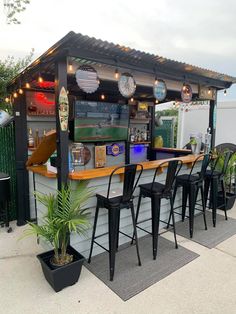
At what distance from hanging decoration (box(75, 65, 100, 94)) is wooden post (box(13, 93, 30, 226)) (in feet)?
5.63

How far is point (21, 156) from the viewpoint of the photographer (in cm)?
397

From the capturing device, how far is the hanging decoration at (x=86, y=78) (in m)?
2.68

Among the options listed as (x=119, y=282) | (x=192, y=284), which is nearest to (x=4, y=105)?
(x=119, y=282)

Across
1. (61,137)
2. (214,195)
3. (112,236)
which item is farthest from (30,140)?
(214,195)

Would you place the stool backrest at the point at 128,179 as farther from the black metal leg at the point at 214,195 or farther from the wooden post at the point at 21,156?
the wooden post at the point at 21,156

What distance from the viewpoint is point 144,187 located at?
310 cm

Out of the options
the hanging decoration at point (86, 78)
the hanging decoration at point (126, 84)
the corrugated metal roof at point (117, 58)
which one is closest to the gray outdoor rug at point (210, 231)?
the hanging decoration at point (126, 84)

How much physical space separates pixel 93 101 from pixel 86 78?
259 cm

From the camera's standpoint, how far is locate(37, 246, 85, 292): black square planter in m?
2.27

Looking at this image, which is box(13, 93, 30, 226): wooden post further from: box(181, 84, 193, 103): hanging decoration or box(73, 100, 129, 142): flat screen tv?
box(181, 84, 193, 103): hanging decoration

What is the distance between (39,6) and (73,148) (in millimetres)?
4760

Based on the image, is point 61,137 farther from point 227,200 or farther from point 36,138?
point 227,200

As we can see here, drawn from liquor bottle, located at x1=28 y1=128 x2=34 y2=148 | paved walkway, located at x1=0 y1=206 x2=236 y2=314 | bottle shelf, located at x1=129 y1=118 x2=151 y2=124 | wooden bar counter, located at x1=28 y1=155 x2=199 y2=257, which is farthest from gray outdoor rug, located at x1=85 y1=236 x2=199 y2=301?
bottle shelf, located at x1=129 y1=118 x2=151 y2=124

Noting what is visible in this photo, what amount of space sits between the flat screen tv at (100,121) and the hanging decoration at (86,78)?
2.27 metres
